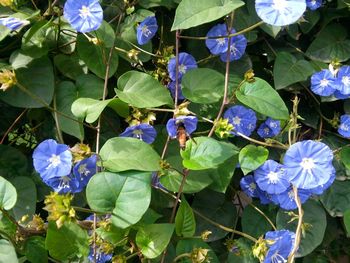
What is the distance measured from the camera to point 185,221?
1040 millimetres

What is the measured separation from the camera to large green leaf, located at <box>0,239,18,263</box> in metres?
0.94

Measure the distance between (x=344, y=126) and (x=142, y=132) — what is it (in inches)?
20.7

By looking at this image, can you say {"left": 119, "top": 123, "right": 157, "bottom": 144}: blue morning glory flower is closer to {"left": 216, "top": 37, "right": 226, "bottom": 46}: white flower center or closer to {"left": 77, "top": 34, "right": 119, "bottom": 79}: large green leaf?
{"left": 77, "top": 34, "right": 119, "bottom": 79}: large green leaf

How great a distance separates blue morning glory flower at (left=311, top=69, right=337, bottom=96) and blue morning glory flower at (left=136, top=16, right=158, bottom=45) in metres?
0.39

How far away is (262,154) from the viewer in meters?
1.08

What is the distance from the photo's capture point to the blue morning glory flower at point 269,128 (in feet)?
3.91

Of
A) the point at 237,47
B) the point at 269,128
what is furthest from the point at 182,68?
the point at 269,128

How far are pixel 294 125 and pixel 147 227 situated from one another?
35cm

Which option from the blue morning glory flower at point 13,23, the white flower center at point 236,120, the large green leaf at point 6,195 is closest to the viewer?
the large green leaf at point 6,195

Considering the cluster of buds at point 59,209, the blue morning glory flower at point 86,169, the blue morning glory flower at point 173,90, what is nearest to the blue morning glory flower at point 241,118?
the blue morning glory flower at point 173,90

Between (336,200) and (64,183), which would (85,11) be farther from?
(336,200)

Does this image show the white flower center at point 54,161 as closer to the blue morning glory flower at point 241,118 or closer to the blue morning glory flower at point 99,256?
the blue morning glory flower at point 99,256

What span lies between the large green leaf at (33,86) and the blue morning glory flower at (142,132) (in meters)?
0.19

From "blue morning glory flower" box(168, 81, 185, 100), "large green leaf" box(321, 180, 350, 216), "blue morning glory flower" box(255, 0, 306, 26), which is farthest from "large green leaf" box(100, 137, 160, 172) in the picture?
"large green leaf" box(321, 180, 350, 216)
